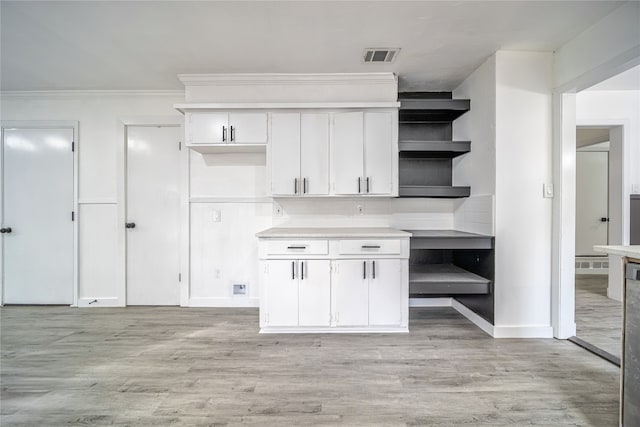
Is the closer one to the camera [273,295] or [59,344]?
[59,344]

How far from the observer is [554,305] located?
271 centimetres

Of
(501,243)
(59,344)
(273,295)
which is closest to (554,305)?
(501,243)

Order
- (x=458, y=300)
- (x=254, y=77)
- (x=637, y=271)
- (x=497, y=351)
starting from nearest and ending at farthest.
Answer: (x=637, y=271) → (x=497, y=351) → (x=254, y=77) → (x=458, y=300)

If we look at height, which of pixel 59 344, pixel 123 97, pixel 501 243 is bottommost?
pixel 59 344

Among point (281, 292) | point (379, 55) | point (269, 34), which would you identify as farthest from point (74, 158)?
point (379, 55)

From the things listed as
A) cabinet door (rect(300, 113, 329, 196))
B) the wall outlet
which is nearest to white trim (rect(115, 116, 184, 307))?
the wall outlet

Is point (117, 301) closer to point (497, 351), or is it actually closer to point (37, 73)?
point (37, 73)

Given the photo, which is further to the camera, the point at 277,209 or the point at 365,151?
the point at 277,209

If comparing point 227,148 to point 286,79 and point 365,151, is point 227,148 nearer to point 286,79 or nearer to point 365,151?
point 286,79

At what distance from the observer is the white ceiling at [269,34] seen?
2.08 m

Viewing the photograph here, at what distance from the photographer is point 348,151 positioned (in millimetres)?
3102

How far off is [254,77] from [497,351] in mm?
3402

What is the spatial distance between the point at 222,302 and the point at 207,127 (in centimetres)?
203

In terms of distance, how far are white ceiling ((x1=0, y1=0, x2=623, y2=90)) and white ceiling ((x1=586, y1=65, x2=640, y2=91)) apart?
3.78ft
